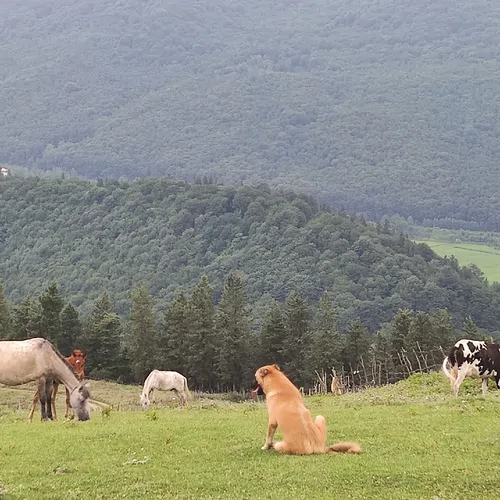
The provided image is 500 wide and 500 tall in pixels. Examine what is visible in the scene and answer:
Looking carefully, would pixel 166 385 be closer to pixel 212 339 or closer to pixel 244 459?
pixel 244 459

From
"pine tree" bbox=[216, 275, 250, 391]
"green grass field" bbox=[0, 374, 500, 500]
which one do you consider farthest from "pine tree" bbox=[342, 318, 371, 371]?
"green grass field" bbox=[0, 374, 500, 500]

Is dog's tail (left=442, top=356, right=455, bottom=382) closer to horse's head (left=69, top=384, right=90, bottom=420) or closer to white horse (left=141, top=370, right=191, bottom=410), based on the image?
white horse (left=141, top=370, right=191, bottom=410)

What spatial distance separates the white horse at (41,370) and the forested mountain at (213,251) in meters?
88.0

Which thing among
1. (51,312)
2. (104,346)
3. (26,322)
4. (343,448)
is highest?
(51,312)

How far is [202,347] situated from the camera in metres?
64.4

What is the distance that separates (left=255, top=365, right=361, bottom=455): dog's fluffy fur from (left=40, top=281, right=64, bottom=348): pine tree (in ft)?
184

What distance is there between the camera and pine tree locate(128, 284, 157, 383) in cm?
6450

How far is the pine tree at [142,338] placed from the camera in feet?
212

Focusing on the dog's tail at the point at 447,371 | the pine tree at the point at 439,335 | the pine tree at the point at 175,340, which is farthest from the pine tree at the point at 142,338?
the dog's tail at the point at 447,371

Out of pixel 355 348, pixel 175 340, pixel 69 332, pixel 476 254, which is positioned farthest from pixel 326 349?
pixel 476 254

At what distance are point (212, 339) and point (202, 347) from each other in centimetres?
111

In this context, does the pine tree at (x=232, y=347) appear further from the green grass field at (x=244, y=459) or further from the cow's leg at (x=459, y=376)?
the green grass field at (x=244, y=459)

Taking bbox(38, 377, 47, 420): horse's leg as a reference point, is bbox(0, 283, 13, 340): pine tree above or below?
above

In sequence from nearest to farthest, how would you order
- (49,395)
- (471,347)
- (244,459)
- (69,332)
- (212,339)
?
(244,459), (49,395), (471,347), (212,339), (69,332)
